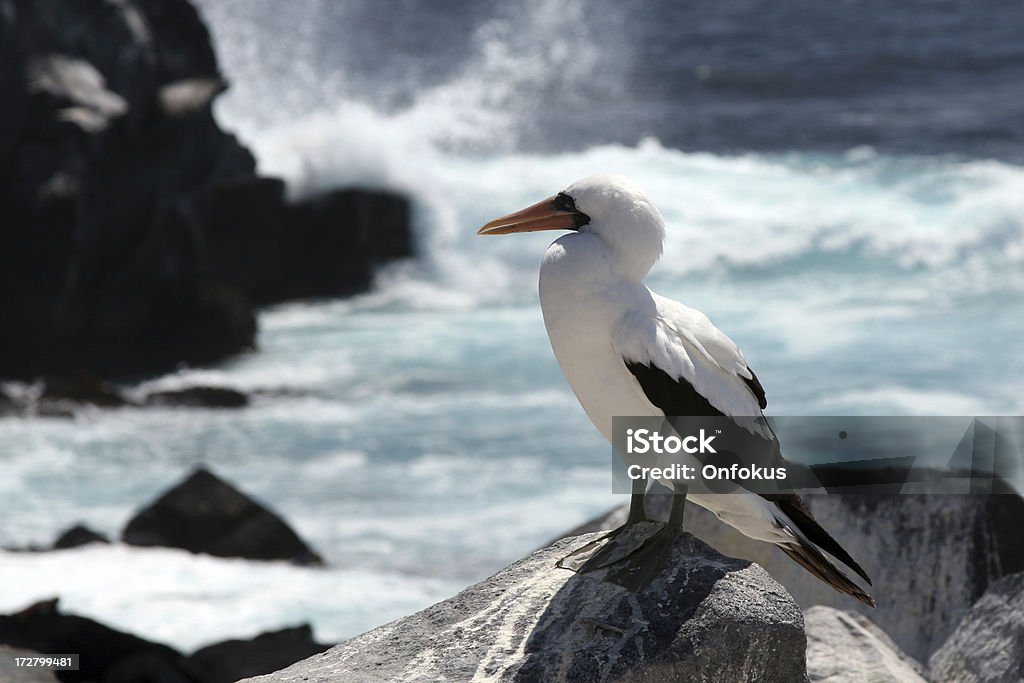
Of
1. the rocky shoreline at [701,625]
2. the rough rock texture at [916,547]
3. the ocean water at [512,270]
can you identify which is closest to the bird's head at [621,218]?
the rocky shoreline at [701,625]

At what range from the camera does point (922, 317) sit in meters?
19.3

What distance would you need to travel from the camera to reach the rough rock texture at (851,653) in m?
5.72

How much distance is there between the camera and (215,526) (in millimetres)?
11242

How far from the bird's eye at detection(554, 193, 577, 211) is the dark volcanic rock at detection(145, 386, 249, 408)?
1200cm

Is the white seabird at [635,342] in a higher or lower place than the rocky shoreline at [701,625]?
higher

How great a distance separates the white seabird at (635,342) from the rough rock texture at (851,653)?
1083 millimetres

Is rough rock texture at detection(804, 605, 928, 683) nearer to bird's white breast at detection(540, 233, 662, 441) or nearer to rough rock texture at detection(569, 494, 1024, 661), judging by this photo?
rough rock texture at detection(569, 494, 1024, 661)

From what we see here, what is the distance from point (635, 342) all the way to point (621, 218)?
1.44ft

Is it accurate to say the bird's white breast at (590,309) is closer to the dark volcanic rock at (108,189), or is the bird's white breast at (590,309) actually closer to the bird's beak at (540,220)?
the bird's beak at (540,220)

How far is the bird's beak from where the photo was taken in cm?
491

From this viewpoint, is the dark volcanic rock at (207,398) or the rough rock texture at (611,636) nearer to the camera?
the rough rock texture at (611,636)

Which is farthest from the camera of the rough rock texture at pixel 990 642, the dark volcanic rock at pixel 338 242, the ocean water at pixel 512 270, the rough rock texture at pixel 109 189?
the dark volcanic rock at pixel 338 242

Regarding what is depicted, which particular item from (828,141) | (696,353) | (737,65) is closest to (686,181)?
(828,141)

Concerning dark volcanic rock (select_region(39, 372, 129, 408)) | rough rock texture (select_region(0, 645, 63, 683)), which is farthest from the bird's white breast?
dark volcanic rock (select_region(39, 372, 129, 408))
